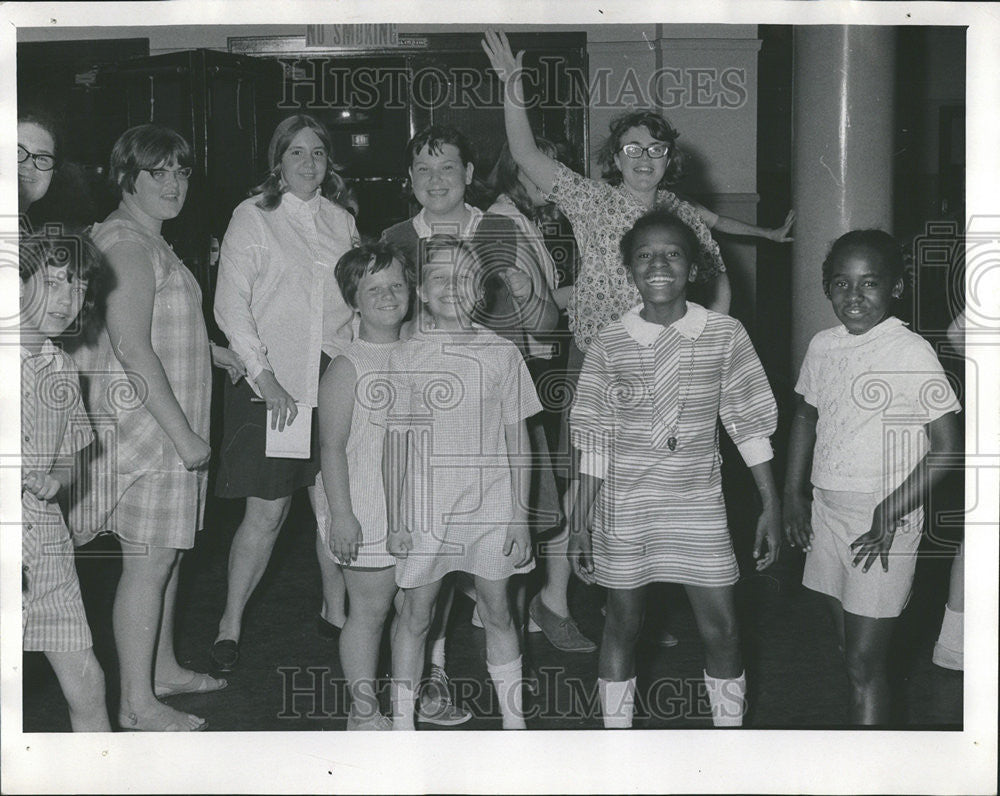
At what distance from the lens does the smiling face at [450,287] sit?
10.6 ft

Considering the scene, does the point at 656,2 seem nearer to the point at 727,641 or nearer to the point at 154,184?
the point at 154,184

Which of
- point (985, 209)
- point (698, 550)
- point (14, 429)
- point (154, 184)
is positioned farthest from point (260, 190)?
point (985, 209)

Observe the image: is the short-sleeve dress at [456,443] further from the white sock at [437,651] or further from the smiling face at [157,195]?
the smiling face at [157,195]

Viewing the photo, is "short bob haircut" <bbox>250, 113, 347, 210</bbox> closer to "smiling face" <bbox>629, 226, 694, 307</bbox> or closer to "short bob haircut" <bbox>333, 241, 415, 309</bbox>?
"short bob haircut" <bbox>333, 241, 415, 309</bbox>

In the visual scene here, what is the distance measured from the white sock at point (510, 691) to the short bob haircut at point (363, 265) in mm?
917

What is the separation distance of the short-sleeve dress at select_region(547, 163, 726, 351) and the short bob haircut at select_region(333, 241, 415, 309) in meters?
0.47

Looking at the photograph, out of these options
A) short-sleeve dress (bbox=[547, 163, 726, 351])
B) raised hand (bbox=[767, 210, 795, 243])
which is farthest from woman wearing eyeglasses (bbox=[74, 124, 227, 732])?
raised hand (bbox=[767, 210, 795, 243])

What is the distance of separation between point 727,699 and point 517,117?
1.52 metres


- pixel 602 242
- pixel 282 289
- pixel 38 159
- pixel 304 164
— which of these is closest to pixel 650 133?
pixel 602 242

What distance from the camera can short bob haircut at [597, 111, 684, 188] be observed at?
3.42m

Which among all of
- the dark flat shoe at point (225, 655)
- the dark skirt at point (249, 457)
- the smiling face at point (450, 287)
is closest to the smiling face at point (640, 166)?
the smiling face at point (450, 287)

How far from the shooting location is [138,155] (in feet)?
11.1

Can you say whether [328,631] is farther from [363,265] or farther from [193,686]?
[363,265]

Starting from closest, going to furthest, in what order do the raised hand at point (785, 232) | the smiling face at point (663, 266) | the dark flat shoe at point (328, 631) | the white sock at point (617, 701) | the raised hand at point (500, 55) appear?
the smiling face at point (663, 266)
the white sock at point (617, 701)
the raised hand at point (500, 55)
the raised hand at point (785, 232)
the dark flat shoe at point (328, 631)
